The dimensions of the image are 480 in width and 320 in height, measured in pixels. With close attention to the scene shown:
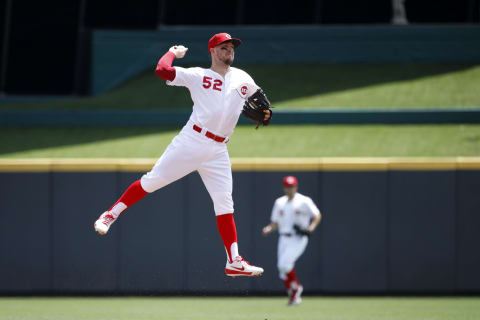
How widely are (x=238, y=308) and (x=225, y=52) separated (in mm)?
5042

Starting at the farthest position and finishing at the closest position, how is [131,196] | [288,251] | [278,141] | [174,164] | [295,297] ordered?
[278,141] → [288,251] → [295,297] → [131,196] → [174,164]

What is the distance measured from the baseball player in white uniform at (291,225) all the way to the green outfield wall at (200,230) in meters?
0.69

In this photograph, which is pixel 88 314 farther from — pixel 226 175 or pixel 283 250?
pixel 226 175

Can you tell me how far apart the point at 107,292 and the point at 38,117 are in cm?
526

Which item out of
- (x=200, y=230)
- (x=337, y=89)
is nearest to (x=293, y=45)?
(x=337, y=89)

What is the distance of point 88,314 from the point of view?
9344mm

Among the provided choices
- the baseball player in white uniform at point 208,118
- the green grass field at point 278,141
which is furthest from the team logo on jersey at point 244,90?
the green grass field at point 278,141

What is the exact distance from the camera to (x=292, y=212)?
1099cm

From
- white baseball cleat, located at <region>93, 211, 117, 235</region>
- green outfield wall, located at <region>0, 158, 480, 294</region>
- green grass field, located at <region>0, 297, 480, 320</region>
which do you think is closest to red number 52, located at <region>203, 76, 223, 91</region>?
white baseball cleat, located at <region>93, 211, 117, 235</region>

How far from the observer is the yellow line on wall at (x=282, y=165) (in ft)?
37.6

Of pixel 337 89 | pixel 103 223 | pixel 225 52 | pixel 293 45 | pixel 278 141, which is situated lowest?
pixel 103 223

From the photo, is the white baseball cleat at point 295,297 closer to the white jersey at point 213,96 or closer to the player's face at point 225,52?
the white jersey at point 213,96

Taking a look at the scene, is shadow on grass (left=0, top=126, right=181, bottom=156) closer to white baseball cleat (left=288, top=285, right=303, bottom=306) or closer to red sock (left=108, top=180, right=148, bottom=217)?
white baseball cleat (left=288, top=285, right=303, bottom=306)

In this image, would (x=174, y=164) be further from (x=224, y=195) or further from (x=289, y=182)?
(x=289, y=182)
